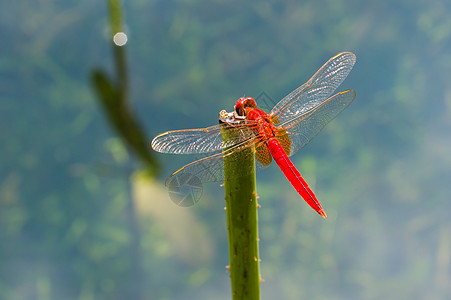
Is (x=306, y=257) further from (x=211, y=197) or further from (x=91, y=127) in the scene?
(x=91, y=127)

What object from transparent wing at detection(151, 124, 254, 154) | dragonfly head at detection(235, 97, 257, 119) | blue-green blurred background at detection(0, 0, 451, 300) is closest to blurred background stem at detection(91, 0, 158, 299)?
blue-green blurred background at detection(0, 0, 451, 300)

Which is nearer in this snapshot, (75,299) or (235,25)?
(75,299)

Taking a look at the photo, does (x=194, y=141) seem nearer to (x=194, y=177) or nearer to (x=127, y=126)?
(x=194, y=177)

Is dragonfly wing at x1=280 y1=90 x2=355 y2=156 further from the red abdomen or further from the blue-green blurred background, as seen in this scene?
the blue-green blurred background

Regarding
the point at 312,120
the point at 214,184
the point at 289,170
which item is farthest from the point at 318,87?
the point at 214,184

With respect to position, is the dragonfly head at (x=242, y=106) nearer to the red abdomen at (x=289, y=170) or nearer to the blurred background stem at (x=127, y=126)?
the red abdomen at (x=289, y=170)

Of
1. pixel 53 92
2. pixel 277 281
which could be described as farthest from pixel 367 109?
pixel 53 92

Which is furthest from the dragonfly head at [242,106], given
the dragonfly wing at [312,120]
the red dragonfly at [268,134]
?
the dragonfly wing at [312,120]
